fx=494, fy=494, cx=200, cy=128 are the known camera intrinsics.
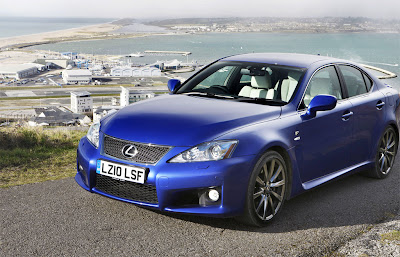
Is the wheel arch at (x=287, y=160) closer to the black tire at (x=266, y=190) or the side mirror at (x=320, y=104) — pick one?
the black tire at (x=266, y=190)

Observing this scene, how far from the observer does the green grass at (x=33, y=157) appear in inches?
223

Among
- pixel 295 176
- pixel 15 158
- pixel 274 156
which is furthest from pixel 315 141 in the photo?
pixel 15 158

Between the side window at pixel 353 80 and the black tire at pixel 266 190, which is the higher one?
the side window at pixel 353 80

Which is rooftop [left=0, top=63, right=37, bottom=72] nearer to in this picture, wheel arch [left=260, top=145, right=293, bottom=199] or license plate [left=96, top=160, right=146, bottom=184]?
license plate [left=96, top=160, right=146, bottom=184]

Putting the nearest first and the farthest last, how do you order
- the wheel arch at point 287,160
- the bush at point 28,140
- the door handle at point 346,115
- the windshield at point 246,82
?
the wheel arch at point 287,160, the windshield at point 246,82, the door handle at point 346,115, the bush at point 28,140

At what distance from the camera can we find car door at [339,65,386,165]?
523 centimetres

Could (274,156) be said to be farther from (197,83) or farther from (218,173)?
(197,83)

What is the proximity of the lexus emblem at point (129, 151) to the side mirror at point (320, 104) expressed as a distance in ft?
5.28

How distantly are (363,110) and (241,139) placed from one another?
2065mm

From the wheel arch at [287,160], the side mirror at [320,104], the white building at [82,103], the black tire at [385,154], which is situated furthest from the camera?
the white building at [82,103]

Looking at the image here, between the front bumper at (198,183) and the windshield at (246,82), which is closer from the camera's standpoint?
the front bumper at (198,183)

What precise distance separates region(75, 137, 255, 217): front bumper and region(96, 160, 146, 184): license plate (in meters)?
0.04

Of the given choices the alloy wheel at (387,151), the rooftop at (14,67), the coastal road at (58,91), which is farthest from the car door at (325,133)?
the rooftop at (14,67)

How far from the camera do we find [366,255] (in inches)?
137
